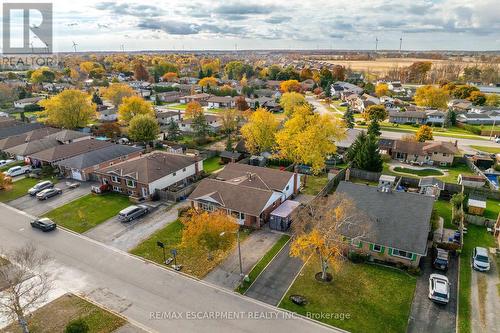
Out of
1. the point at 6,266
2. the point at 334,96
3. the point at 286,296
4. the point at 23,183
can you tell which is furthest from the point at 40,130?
the point at 334,96

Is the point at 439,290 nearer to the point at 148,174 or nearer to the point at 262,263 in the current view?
the point at 262,263

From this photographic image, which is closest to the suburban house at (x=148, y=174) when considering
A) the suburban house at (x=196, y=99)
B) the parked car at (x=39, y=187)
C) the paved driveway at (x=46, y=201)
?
the paved driveway at (x=46, y=201)

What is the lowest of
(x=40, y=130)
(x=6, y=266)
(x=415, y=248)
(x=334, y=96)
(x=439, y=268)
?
(x=6, y=266)

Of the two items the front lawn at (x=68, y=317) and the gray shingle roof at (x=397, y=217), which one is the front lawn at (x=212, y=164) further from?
the front lawn at (x=68, y=317)

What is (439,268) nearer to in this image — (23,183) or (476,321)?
(476,321)

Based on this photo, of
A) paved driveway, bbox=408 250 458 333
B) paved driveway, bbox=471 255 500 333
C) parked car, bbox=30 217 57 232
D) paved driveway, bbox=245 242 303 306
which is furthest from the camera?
parked car, bbox=30 217 57 232

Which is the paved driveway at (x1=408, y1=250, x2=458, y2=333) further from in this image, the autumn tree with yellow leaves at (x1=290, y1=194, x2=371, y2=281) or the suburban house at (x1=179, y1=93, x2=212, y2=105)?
the suburban house at (x1=179, y1=93, x2=212, y2=105)

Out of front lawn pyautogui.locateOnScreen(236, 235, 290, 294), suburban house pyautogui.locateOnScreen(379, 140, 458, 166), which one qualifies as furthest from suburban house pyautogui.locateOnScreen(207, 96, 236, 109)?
front lawn pyautogui.locateOnScreen(236, 235, 290, 294)
